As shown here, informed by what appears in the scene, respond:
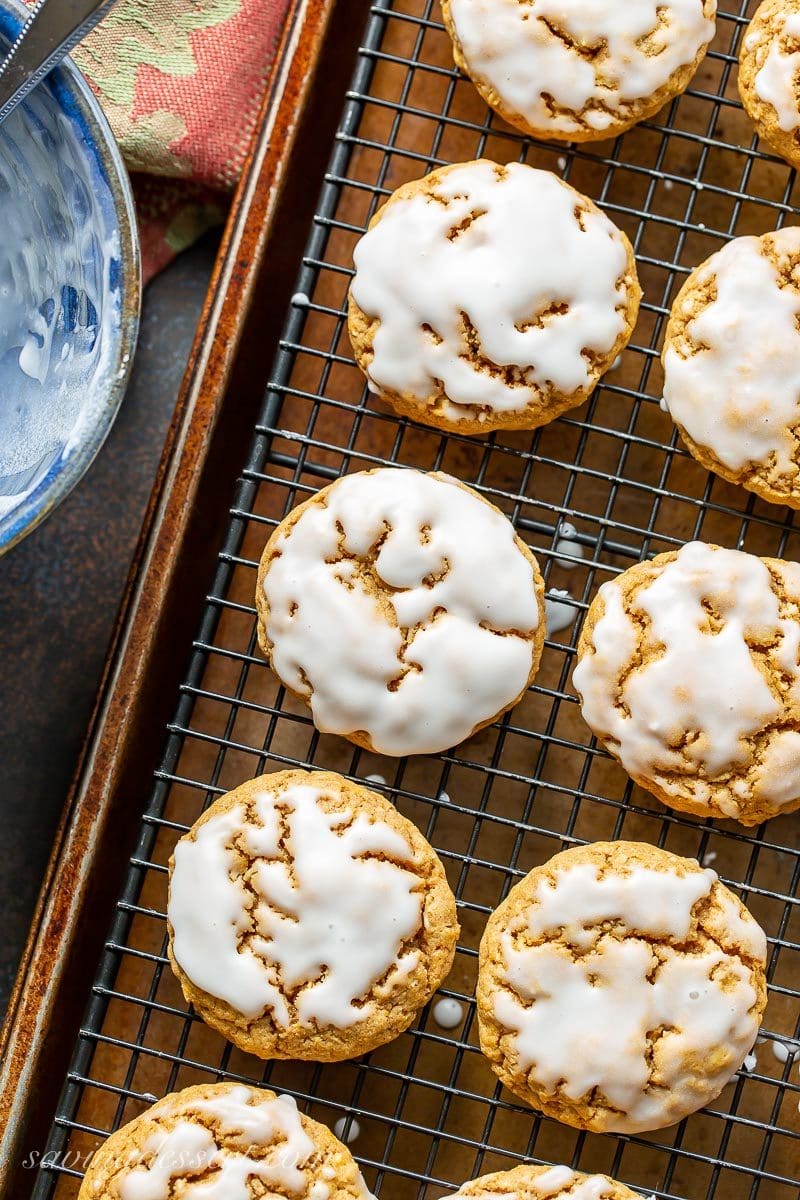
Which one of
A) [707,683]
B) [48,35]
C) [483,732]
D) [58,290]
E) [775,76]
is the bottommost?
[483,732]

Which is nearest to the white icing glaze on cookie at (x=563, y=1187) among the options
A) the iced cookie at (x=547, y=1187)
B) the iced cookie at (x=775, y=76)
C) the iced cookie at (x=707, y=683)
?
the iced cookie at (x=547, y=1187)

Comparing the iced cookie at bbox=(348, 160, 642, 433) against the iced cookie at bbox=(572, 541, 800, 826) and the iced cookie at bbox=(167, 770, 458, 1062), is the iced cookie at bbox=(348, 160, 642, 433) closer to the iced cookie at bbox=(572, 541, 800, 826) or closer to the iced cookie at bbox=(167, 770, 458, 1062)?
the iced cookie at bbox=(572, 541, 800, 826)

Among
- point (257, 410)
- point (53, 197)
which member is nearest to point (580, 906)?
point (257, 410)

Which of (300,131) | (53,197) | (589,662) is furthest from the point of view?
(300,131)

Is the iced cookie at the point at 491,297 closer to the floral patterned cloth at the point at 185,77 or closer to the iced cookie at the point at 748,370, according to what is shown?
the iced cookie at the point at 748,370

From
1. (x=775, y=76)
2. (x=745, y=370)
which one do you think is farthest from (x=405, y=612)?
(x=775, y=76)

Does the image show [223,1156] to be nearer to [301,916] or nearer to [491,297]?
[301,916]

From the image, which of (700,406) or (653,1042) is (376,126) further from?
(653,1042)
